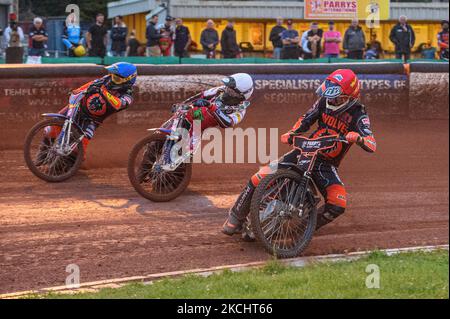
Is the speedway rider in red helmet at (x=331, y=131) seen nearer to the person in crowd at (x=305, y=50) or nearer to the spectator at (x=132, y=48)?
the person in crowd at (x=305, y=50)

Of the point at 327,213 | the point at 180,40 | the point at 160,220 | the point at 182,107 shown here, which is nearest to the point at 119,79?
the point at 182,107

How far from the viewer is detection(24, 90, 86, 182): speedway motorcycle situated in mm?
10866

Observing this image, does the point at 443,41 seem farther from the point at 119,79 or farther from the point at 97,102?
the point at 97,102

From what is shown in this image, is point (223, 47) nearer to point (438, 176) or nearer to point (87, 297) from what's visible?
point (438, 176)

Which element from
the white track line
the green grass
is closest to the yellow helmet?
the white track line

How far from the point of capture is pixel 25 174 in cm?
1131

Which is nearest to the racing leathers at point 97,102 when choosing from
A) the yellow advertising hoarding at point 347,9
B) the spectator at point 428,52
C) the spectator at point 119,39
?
the yellow advertising hoarding at point 347,9

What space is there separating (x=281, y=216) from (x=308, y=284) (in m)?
1.66

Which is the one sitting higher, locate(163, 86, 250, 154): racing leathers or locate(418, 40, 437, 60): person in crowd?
locate(418, 40, 437, 60): person in crowd

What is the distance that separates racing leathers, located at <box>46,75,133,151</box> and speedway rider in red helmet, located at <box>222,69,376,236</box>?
293cm

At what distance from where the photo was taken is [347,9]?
17.8 metres

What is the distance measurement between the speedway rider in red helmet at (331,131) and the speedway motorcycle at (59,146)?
2.91 m

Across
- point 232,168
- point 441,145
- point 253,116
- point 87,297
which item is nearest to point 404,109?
point 441,145

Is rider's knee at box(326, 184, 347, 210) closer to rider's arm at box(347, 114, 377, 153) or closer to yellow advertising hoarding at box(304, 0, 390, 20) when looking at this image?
rider's arm at box(347, 114, 377, 153)
